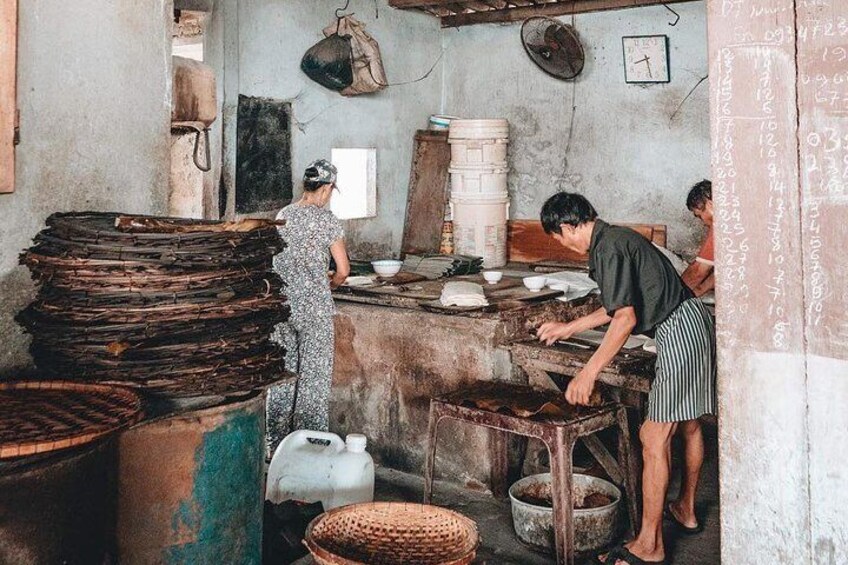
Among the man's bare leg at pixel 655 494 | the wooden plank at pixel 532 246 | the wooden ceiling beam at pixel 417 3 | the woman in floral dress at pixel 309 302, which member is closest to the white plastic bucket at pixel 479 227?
the wooden plank at pixel 532 246

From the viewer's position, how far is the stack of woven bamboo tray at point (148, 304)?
3166mm

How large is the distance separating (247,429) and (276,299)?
0.54 meters

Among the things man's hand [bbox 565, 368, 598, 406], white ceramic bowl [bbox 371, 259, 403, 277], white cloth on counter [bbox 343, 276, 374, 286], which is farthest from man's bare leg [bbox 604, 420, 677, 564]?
white ceramic bowl [bbox 371, 259, 403, 277]

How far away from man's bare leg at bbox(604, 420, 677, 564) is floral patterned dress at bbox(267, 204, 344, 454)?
94.5 inches

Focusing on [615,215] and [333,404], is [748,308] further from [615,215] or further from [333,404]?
[615,215]

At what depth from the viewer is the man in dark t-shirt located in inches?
171

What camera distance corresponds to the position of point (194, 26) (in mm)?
7184

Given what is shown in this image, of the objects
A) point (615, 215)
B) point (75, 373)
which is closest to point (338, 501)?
point (75, 373)

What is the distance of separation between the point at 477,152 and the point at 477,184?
0.32m

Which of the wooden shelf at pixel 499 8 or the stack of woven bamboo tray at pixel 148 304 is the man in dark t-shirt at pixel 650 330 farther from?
the wooden shelf at pixel 499 8

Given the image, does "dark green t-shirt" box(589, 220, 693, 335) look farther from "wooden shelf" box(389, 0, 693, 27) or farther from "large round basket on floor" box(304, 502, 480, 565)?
"wooden shelf" box(389, 0, 693, 27)

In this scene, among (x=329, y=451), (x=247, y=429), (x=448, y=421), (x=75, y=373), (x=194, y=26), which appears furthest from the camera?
(x=194, y=26)

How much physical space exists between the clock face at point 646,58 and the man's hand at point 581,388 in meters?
4.85

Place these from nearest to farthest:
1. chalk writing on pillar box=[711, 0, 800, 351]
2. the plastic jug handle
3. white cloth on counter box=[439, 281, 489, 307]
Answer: chalk writing on pillar box=[711, 0, 800, 351]
the plastic jug handle
white cloth on counter box=[439, 281, 489, 307]
